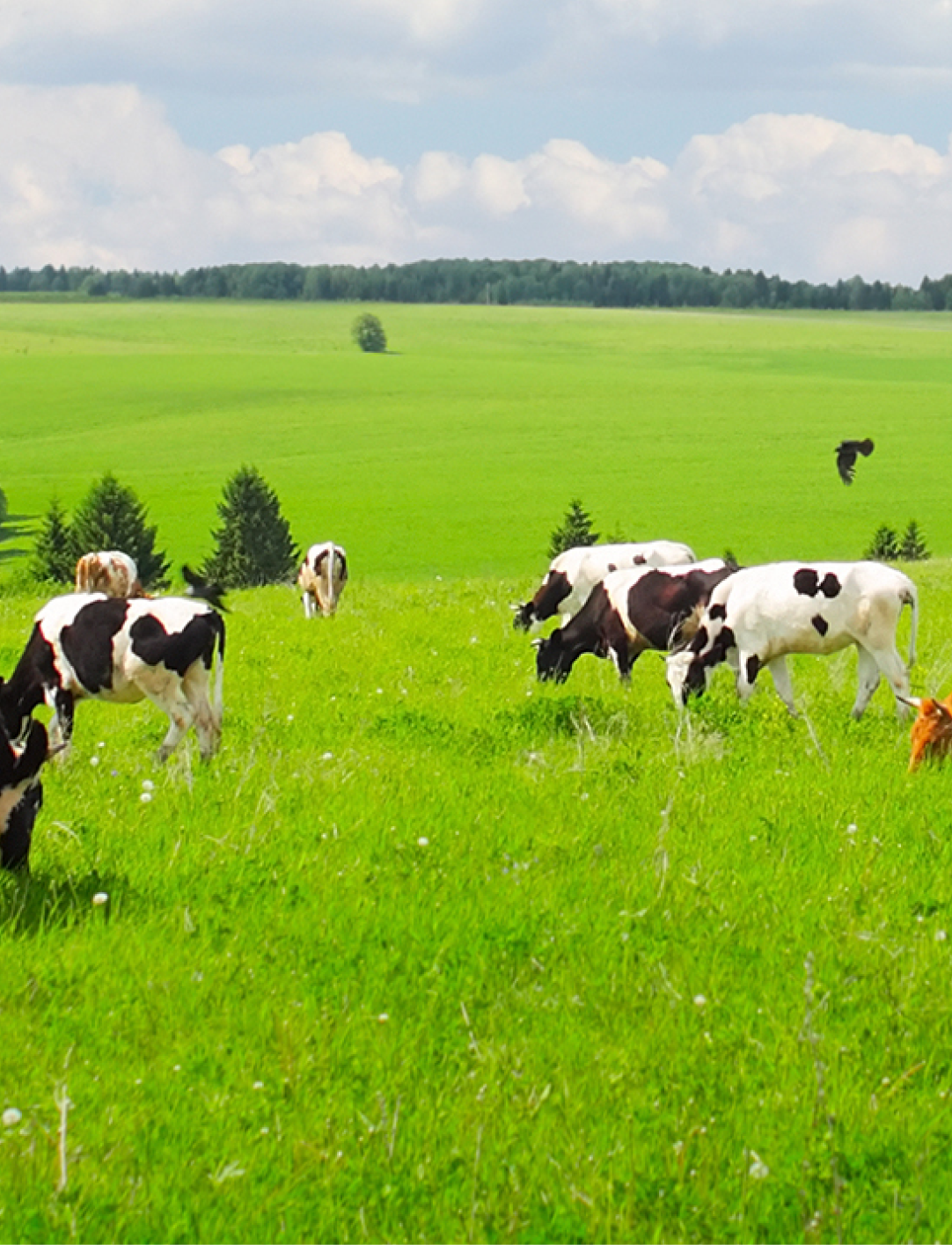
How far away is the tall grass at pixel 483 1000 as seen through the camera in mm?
4434

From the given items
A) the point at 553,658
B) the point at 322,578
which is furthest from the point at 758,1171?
the point at 322,578

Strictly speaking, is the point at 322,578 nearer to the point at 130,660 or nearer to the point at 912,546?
the point at 130,660

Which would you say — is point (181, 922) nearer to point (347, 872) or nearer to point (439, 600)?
point (347, 872)

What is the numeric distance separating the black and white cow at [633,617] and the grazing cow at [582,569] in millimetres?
3451

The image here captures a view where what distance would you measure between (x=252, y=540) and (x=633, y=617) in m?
59.8

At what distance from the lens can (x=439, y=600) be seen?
22.9 m

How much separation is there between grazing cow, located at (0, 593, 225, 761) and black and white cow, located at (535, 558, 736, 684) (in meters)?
5.45

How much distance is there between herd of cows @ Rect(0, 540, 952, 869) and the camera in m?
9.61

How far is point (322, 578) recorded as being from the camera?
23.5m

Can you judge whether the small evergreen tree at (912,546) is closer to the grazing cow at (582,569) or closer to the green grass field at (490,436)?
the green grass field at (490,436)

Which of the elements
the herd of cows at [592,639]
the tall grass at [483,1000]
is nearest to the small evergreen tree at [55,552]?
the herd of cows at [592,639]

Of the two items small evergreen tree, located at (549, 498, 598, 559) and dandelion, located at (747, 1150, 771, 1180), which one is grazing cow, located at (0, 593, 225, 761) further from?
small evergreen tree, located at (549, 498, 598, 559)

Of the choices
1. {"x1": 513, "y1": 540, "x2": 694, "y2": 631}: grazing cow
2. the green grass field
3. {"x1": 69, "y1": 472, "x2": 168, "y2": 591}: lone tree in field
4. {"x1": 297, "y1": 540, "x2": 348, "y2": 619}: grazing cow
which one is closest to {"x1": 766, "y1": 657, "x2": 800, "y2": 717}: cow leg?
{"x1": 513, "y1": 540, "x2": 694, "y2": 631}: grazing cow

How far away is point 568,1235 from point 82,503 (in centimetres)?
7138
